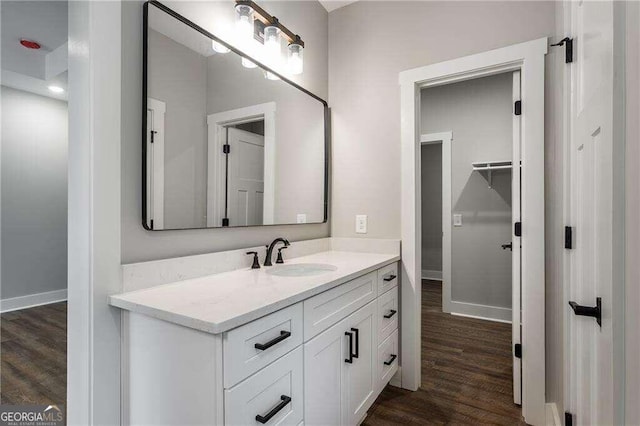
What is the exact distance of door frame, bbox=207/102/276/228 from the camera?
1.51m

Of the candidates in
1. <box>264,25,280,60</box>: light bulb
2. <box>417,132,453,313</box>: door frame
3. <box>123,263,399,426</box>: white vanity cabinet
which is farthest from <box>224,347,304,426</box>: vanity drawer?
<box>417,132,453,313</box>: door frame

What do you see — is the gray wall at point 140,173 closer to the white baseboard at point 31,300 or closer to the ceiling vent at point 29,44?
the ceiling vent at point 29,44

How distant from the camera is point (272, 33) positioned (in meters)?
1.79

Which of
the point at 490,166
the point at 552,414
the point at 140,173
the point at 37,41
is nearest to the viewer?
the point at 140,173

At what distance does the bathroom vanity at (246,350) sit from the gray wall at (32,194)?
12.2 feet

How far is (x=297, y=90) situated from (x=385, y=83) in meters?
0.63

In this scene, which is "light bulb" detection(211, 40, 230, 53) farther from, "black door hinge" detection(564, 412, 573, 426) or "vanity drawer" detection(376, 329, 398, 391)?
"black door hinge" detection(564, 412, 573, 426)

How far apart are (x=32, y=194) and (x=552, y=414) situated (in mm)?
5234

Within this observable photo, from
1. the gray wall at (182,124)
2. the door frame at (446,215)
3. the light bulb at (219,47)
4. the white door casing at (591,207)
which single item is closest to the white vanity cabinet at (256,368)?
the gray wall at (182,124)

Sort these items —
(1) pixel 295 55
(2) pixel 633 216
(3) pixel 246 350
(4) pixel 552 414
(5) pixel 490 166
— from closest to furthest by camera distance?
(2) pixel 633 216
(3) pixel 246 350
(4) pixel 552 414
(1) pixel 295 55
(5) pixel 490 166

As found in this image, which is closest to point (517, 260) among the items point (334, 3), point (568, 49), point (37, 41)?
point (568, 49)

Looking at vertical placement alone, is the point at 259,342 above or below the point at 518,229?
below

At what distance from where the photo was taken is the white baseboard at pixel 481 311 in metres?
3.34

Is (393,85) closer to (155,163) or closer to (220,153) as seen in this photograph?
(220,153)
